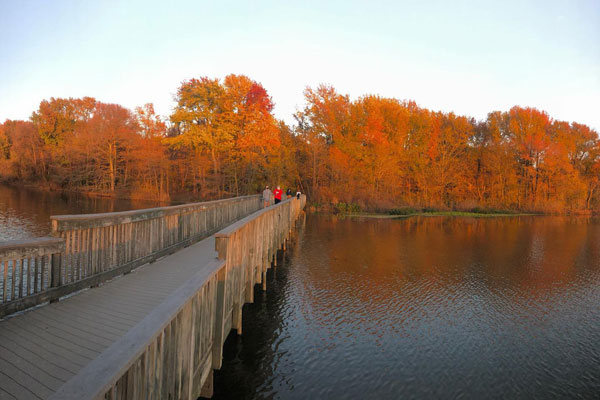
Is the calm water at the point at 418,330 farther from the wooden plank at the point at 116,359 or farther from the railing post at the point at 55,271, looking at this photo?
the wooden plank at the point at 116,359

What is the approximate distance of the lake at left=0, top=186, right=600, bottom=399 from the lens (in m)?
6.43

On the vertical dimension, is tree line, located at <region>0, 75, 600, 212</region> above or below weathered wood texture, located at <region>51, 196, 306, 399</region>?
above

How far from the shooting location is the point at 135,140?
46.9m

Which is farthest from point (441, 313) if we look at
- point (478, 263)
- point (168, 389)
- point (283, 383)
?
point (168, 389)

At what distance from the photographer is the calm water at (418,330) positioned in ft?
21.1

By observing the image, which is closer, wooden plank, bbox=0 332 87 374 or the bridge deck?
the bridge deck

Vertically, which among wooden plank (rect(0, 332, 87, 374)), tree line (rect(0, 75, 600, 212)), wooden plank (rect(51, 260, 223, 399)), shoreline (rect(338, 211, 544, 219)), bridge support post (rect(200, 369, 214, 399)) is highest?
tree line (rect(0, 75, 600, 212))

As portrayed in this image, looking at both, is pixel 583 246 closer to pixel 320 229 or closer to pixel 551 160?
pixel 320 229

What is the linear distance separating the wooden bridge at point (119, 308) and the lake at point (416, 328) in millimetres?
1267

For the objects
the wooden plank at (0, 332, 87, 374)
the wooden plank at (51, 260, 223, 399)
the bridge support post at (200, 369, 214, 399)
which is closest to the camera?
the wooden plank at (51, 260, 223, 399)

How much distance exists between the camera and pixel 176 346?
10.8 feet

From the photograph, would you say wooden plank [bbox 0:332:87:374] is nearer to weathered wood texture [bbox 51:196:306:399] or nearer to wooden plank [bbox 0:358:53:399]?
wooden plank [bbox 0:358:53:399]

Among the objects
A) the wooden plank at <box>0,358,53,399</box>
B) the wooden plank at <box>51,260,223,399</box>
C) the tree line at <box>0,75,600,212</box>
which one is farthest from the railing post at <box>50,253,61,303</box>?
the tree line at <box>0,75,600,212</box>

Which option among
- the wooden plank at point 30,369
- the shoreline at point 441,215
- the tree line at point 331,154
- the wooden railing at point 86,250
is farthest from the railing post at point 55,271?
the tree line at point 331,154
